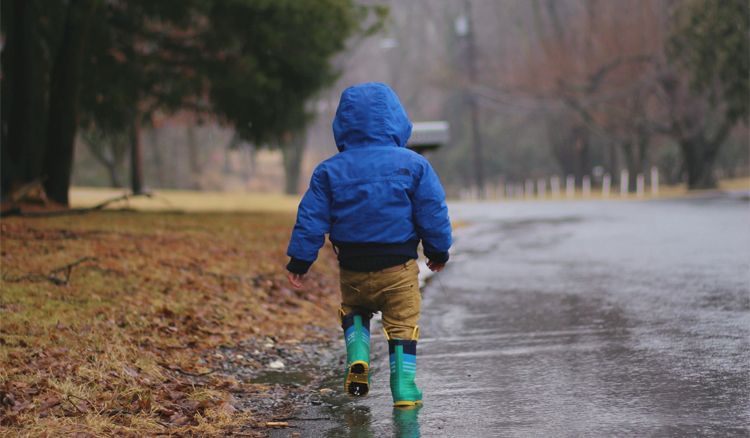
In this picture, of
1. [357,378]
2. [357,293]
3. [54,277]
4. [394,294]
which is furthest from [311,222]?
[54,277]

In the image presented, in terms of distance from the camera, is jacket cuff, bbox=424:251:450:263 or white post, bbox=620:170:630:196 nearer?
jacket cuff, bbox=424:251:450:263

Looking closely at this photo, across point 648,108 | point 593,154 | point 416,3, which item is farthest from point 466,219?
point 416,3

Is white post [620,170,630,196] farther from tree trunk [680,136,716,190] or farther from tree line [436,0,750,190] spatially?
tree trunk [680,136,716,190]

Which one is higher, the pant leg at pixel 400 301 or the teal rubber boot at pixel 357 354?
the pant leg at pixel 400 301

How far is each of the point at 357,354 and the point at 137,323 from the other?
3.00 m

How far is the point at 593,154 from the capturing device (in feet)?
216

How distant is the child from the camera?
6.14 meters

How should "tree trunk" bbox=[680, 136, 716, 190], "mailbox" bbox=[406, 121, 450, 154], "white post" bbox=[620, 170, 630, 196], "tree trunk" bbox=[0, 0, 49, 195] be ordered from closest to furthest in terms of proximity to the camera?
A: 1. "tree trunk" bbox=[0, 0, 49, 195]
2. "mailbox" bbox=[406, 121, 450, 154]
3. "tree trunk" bbox=[680, 136, 716, 190]
4. "white post" bbox=[620, 170, 630, 196]

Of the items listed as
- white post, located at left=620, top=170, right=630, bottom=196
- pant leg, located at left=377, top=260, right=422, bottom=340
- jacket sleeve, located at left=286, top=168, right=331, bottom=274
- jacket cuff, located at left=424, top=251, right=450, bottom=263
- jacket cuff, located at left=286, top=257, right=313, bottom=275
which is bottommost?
white post, located at left=620, top=170, right=630, bottom=196

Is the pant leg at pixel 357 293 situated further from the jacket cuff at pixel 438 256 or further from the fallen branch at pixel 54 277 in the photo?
the fallen branch at pixel 54 277

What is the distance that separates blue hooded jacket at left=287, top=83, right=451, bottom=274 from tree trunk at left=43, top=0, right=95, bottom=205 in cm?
1299

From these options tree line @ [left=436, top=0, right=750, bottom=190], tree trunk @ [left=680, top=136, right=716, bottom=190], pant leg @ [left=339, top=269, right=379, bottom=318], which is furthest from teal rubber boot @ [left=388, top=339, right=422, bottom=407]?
tree trunk @ [left=680, top=136, right=716, bottom=190]

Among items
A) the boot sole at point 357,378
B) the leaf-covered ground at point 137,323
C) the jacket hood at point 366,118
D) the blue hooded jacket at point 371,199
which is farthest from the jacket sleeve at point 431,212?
the leaf-covered ground at point 137,323

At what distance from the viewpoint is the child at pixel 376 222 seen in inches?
242
